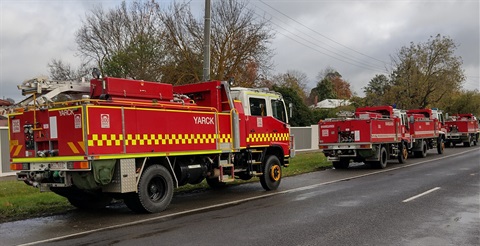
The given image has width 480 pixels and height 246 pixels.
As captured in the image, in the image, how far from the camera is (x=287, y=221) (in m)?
7.91

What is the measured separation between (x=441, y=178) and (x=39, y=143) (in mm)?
12310

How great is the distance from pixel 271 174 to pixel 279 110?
80.5 inches

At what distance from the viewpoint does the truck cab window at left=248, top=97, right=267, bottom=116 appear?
12.2 meters

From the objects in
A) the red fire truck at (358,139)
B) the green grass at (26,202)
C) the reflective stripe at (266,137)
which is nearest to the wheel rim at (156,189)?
the green grass at (26,202)

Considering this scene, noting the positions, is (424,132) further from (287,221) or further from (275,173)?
(287,221)

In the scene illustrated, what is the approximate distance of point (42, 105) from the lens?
8.34 m

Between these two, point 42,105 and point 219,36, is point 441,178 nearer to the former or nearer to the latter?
point 42,105

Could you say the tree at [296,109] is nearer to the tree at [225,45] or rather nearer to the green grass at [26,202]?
the tree at [225,45]

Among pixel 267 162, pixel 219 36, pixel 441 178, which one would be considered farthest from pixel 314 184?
pixel 219 36

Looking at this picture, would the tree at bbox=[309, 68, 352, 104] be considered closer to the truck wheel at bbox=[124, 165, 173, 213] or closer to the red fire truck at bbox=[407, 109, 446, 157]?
the red fire truck at bbox=[407, 109, 446, 157]

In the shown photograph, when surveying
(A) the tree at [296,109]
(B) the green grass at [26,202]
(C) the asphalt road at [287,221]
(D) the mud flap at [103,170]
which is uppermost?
(A) the tree at [296,109]

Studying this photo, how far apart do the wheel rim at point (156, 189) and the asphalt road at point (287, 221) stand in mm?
392

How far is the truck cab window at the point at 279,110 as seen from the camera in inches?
514

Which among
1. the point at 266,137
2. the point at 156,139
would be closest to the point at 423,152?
the point at 266,137
